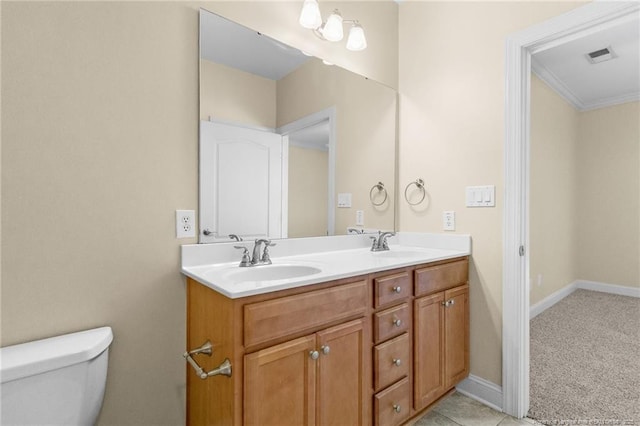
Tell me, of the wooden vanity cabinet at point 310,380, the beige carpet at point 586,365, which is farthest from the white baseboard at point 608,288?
the wooden vanity cabinet at point 310,380

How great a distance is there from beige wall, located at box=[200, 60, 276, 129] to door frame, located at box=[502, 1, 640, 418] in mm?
1284

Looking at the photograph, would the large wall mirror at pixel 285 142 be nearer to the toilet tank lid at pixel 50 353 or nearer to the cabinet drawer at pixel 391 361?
the toilet tank lid at pixel 50 353

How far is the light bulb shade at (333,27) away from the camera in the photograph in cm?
178

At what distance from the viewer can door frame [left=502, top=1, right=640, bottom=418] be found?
1.71 meters

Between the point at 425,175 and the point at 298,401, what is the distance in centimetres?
158

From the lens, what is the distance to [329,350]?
1194 mm

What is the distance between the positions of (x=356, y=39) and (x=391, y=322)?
1611 millimetres

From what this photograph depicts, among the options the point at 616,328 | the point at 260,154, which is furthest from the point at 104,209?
the point at 616,328

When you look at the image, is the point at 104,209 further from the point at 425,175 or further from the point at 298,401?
the point at 425,175

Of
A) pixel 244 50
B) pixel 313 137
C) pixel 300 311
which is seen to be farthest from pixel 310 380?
pixel 244 50

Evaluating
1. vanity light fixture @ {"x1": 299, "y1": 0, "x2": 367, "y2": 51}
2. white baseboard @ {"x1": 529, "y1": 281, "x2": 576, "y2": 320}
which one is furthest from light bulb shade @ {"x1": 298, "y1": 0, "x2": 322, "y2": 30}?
white baseboard @ {"x1": 529, "y1": 281, "x2": 576, "y2": 320}

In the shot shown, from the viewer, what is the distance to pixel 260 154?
1644 mm

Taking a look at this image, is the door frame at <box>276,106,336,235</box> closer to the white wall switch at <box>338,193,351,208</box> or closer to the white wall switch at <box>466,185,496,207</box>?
the white wall switch at <box>338,193,351,208</box>

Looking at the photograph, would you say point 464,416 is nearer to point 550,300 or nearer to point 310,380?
point 310,380
